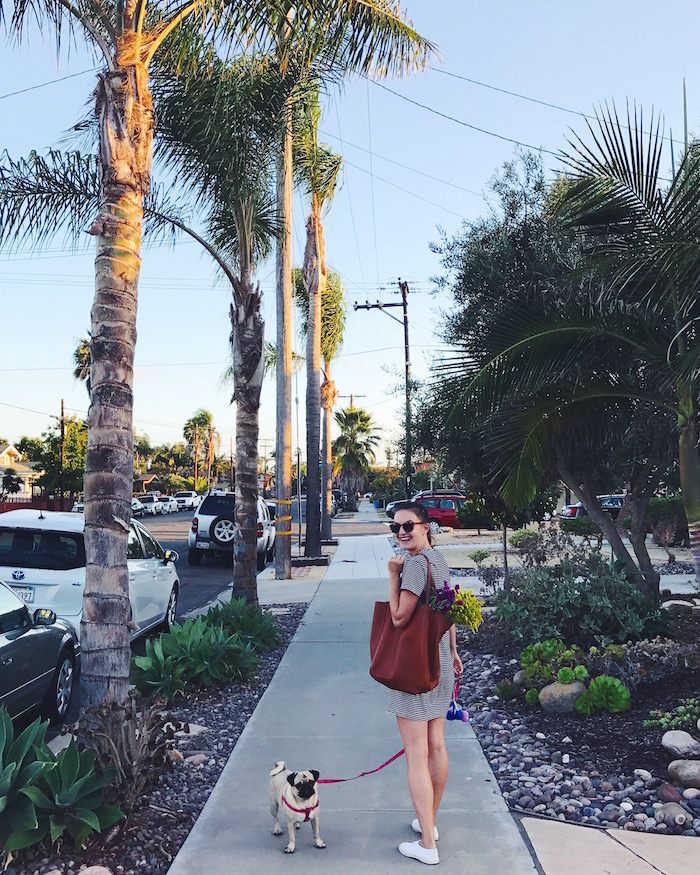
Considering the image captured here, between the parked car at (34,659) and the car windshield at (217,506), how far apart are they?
1254cm

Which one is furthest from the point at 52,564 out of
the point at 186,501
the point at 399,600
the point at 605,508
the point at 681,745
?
the point at 186,501

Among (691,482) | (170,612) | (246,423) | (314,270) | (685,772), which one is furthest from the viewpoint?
(314,270)

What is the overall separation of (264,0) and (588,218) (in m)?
3.22

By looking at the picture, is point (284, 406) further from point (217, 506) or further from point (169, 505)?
point (169, 505)

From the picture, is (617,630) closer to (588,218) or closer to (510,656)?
(510,656)

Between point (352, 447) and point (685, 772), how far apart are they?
6346 cm

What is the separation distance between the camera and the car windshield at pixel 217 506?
19750mm

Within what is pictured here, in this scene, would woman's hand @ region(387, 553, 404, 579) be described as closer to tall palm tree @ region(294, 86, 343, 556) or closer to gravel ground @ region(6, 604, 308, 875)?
gravel ground @ region(6, 604, 308, 875)

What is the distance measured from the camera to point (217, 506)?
19953 millimetres

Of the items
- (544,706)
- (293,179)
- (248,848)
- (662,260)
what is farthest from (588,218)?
(293,179)

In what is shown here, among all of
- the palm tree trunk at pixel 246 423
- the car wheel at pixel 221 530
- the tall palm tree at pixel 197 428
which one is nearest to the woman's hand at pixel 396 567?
the palm tree trunk at pixel 246 423

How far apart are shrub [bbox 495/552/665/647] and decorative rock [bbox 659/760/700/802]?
2215 mm

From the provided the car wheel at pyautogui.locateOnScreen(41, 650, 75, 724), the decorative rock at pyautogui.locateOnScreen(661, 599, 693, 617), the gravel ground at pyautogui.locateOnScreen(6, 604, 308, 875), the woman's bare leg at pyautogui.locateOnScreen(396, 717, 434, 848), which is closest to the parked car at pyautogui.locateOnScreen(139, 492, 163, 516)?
the decorative rock at pyautogui.locateOnScreen(661, 599, 693, 617)

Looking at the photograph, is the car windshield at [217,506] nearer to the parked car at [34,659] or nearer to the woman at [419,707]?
the parked car at [34,659]
